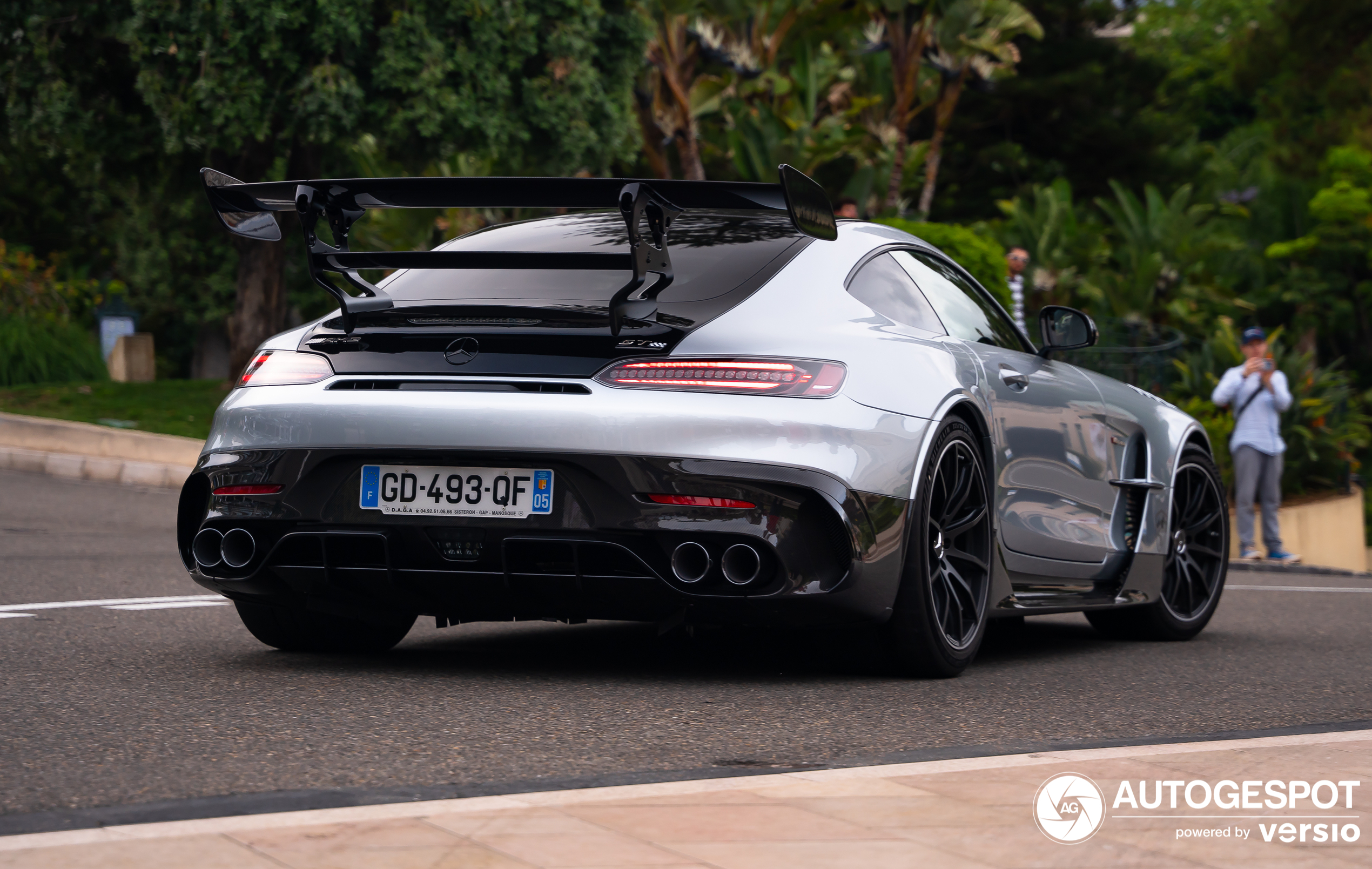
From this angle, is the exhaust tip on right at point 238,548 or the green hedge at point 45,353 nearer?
the exhaust tip on right at point 238,548

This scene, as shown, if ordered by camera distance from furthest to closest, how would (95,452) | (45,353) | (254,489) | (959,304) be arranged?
(45,353) → (95,452) → (959,304) → (254,489)

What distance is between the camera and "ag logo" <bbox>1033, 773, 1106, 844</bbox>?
310 cm

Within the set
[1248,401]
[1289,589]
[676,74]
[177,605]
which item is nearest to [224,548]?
[177,605]

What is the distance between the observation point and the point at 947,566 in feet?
16.6

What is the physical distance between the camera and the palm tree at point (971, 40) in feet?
81.3

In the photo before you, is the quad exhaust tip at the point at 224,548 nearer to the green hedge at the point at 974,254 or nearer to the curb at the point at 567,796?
the curb at the point at 567,796

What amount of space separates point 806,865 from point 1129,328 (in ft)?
56.6

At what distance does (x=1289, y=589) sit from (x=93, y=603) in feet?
23.1

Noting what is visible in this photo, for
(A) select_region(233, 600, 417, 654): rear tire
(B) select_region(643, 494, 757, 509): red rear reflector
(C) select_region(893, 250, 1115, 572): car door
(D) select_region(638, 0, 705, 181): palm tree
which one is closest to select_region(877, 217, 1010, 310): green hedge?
(D) select_region(638, 0, 705, 181): palm tree

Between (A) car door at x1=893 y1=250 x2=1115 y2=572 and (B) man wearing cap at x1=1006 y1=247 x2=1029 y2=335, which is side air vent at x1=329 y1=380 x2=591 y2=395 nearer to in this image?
(A) car door at x1=893 y1=250 x2=1115 y2=572

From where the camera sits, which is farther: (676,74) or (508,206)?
(676,74)

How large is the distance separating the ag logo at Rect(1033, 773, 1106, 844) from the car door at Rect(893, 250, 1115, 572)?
190 centimetres

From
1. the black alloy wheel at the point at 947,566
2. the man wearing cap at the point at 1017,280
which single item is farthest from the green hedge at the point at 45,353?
the black alloy wheel at the point at 947,566

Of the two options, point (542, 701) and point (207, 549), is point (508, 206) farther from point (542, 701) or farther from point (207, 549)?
point (542, 701)
